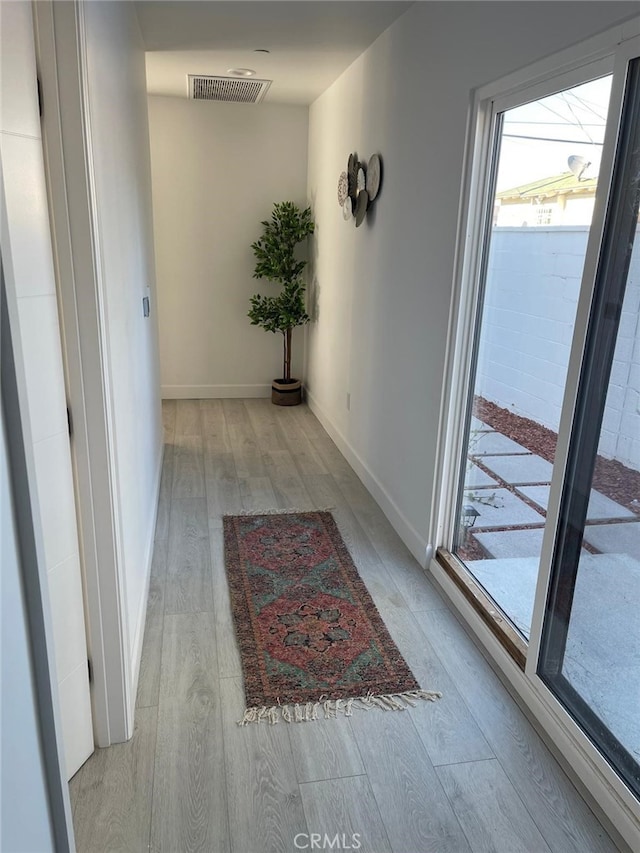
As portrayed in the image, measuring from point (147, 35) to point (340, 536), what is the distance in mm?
2756

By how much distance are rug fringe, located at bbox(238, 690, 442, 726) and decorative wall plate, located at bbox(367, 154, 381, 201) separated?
A: 248cm

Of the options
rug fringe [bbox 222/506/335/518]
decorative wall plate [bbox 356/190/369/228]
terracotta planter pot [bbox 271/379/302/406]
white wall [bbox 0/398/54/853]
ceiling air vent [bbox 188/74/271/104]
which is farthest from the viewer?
terracotta planter pot [bbox 271/379/302/406]

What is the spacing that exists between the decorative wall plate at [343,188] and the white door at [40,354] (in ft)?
8.79

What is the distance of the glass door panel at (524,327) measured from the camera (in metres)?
1.83

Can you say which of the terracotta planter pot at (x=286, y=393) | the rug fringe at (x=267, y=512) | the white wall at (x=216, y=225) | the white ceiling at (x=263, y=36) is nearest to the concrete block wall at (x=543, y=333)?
the rug fringe at (x=267, y=512)

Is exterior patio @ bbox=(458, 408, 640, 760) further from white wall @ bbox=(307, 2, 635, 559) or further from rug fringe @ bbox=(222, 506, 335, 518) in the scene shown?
rug fringe @ bbox=(222, 506, 335, 518)

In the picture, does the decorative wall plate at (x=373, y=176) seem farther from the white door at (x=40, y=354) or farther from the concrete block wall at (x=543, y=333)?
the white door at (x=40, y=354)

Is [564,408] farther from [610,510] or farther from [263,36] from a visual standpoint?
[263,36]

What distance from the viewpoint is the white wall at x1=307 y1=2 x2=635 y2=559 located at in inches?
82.7

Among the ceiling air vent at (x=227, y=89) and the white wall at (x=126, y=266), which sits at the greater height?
the ceiling air vent at (x=227, y=89)

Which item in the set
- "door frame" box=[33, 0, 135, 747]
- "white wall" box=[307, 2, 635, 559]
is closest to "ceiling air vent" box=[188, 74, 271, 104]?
"white wall" box=[307, 2, 635, 559]

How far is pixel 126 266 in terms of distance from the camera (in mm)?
2377
